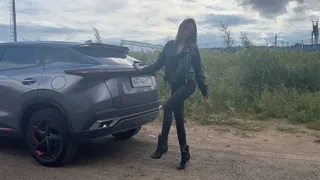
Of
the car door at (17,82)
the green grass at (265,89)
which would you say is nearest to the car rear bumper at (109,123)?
the car door at (17,82)

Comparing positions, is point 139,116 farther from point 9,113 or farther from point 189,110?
point 189,110

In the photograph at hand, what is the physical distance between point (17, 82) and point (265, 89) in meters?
6.93

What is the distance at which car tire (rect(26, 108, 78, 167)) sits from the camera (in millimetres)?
5047

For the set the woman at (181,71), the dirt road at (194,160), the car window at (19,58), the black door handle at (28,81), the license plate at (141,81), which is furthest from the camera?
the car window at (19,58)

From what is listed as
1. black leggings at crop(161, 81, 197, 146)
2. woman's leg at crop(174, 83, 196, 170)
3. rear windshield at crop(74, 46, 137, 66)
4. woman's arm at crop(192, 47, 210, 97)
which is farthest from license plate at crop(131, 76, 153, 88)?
woman's arm at crop(192, 47, 210, 97)

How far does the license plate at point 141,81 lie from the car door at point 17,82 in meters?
1.25

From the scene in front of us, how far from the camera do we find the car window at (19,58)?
5.54 meters

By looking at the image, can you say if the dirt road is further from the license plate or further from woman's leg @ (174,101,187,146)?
the license plate

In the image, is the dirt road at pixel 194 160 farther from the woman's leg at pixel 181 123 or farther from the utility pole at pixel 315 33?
the utility pole at pixel 315 33

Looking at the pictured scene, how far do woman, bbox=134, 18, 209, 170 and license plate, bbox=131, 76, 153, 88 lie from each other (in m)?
0.29

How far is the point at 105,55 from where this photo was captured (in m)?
5.48

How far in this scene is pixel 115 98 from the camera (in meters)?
5.04

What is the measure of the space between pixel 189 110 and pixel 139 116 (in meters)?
4.08

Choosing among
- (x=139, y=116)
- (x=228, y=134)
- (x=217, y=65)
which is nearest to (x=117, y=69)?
(x=139, y=116)
